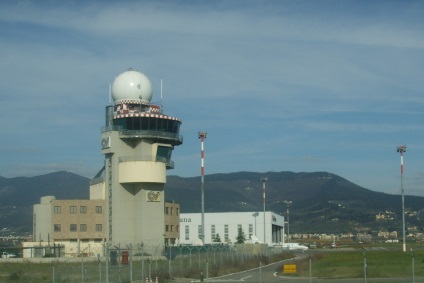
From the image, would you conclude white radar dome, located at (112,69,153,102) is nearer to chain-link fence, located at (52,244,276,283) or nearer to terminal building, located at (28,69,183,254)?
terminal building, located at (28,69,183,254)

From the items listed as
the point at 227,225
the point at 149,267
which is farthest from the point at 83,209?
the point at 227,225

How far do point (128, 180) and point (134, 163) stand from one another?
253 cm

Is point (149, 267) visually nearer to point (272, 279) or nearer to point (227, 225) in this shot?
point (272, 279)

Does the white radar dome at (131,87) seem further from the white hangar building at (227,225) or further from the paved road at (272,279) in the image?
the white hangar building at (227,225)

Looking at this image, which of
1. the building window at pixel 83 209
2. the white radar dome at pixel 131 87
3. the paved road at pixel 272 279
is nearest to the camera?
the paved road at pixel 272 279

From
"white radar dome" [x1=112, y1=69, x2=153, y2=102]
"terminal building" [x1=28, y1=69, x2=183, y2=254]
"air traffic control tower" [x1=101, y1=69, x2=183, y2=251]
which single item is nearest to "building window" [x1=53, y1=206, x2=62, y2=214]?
"terminal building" [x1=28, y1=69, x2=183, y2=254]

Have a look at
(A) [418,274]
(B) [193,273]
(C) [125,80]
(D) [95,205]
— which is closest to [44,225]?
(D) [95,205]

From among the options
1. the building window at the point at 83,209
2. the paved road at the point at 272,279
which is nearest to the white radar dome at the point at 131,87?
the building window at the point at 83,209

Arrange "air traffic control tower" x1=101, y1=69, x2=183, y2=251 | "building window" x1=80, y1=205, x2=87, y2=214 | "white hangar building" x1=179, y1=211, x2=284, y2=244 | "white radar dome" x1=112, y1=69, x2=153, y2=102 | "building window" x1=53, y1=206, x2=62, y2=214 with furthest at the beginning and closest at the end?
"white hangar building" x1=179, y1=211, x2=284, y2=244
"building window" x1=53, y1=206, x2=62, y2=214
"building window" x1=80, y1=205, x2=87, y2=214
"white radar dome" x1=112, y1=69, x2=153, y2=102
"air traffic control tower" x1=101, y1=69, x2=183, y2=251

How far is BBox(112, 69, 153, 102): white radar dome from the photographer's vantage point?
103 m

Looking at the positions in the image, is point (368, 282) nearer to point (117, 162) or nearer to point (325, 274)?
point (325, 274)

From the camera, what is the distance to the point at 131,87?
103m

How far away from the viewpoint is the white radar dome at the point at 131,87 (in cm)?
10256

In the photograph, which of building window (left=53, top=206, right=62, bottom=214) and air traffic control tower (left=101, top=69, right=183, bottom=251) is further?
building window (left=53, top=206, right=62, bottom=214)
